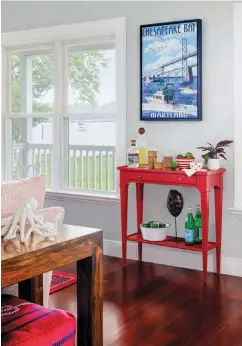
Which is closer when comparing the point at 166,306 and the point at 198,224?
the point at 166,306

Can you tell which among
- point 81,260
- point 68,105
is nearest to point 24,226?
point 81,260

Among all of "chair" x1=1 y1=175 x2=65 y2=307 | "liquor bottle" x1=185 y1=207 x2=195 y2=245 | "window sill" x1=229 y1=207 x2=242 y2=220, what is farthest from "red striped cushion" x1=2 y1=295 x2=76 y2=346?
"window sill" x1=229 y1=207 x2=242 y2=220

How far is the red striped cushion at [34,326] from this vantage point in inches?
67.8

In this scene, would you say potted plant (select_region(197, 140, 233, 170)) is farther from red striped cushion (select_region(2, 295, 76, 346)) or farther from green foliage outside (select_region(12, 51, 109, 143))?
red striped cushion (select_region(2, 295, 76, 346))

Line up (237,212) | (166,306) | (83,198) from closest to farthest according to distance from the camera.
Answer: (166,306)
(237,212)
(83,198)

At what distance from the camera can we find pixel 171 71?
4.25 metres

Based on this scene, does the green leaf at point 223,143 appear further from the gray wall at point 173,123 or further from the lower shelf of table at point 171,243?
the lower shelf of table at point 171,243

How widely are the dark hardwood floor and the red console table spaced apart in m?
0.23

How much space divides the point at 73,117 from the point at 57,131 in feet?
0.76

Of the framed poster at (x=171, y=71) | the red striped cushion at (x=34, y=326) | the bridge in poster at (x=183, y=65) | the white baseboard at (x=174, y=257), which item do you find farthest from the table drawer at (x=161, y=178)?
the red striped cushion at (x=34, y=326)

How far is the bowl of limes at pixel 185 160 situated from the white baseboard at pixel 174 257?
32.1 inches

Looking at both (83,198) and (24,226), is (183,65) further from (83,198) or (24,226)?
(24,226)

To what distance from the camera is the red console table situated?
148 inches

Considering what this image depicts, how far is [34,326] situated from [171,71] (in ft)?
9.71
